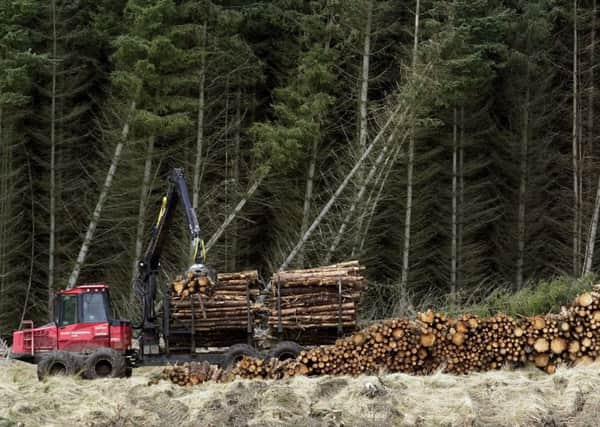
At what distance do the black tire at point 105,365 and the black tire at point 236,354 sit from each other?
1.85 meters

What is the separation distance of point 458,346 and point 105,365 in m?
6.43

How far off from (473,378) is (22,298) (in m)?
20.0

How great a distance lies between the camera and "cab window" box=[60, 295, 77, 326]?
56.7ft

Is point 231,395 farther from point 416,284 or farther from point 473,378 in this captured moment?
point 416,284

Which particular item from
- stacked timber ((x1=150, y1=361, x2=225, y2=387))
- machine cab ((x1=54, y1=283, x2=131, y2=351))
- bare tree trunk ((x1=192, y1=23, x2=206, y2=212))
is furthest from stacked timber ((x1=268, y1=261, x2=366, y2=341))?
bare tree trunk ((x1=192, y1=23, x2=206, y2=212))

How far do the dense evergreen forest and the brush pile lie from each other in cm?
1034

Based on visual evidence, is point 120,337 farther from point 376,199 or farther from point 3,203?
point 3,203

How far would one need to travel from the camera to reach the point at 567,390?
12258mm

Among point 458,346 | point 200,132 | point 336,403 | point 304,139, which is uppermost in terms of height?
point 200,132

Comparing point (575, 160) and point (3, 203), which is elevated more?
point (575, 160)

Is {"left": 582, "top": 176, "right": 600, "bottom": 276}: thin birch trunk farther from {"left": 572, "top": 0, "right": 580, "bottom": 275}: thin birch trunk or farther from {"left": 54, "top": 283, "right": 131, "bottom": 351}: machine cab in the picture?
{"left": 54, "top": 283, "right": 131, "bottom": 351}: machine cab

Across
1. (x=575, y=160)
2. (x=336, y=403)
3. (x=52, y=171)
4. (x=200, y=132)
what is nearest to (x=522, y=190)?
(x=575, y=160)

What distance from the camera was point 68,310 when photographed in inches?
684

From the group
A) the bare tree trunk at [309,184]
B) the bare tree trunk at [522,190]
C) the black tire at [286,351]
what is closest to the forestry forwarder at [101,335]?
the black tire at [286,351]
